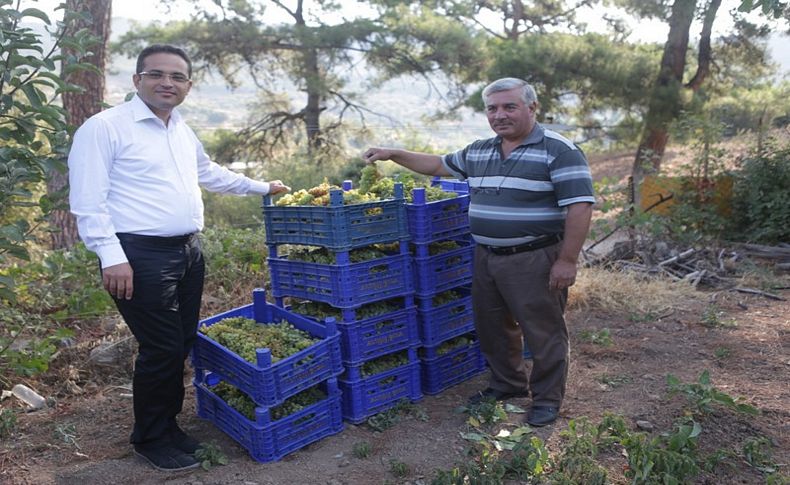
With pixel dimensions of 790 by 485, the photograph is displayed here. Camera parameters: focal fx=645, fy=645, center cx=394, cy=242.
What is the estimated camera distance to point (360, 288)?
3723 mm

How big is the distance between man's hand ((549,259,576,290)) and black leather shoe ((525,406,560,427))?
30.4 inches

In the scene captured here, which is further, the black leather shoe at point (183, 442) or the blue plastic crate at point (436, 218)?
the blue plastic crate at point (436, 218)

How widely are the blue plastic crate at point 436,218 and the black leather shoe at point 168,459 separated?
1772 mm

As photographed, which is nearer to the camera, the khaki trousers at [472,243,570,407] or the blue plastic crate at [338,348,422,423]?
the khaki trousers at [472,243,570,407]

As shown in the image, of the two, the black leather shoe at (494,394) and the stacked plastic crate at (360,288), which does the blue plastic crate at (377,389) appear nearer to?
the stacked plastic crate at (360,288)

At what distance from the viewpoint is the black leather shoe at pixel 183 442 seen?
3443 millimetres

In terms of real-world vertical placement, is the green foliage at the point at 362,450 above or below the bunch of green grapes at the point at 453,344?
below

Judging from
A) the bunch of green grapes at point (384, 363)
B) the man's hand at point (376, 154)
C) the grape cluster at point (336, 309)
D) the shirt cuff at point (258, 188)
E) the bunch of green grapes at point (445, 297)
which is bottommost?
the bunch of green grapes at point (384, 363)

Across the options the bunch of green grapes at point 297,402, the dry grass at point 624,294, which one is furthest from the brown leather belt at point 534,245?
the dry grass at point 624,294

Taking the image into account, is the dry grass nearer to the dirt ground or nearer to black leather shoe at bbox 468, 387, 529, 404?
the dirt ground

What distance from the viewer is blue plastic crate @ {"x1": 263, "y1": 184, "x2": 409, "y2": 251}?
3.60 m

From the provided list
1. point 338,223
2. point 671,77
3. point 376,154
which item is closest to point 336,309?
point 338,223

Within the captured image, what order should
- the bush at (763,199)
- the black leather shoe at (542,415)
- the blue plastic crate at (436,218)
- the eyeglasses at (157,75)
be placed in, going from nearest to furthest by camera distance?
the eyeglasses at (157,75)
the black leather shoe at (542,415)
the blue plastic crate at (436,218)
the bush at (763,199)

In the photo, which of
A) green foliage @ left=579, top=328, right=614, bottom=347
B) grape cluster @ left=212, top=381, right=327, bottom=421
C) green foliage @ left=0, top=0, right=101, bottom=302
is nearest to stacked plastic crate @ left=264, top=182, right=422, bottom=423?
grape cluster @ left=212, top=381, right=327, bottom=421
